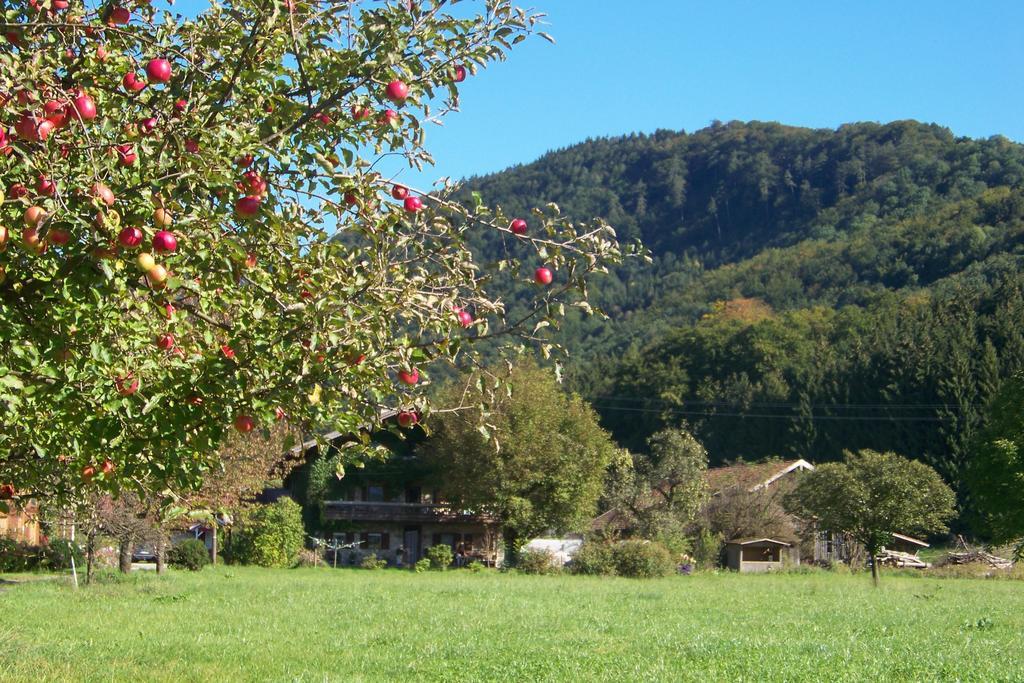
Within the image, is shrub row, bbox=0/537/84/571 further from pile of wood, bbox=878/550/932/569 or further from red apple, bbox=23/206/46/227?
pile of wood, bbox=878/550/932/569

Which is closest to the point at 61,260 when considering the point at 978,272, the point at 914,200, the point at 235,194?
the point at 235,194

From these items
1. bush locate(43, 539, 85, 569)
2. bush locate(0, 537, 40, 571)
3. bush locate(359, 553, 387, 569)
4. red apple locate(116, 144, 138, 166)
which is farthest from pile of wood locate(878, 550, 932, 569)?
red apple locate(116, 144, 138, 166)

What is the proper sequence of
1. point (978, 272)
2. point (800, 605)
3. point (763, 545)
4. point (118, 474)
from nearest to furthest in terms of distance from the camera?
1. point (118, 474)
2. point (800, 605)
3. point (763, 545)
4. point (978, 272)

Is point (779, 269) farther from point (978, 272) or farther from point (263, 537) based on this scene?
point (263, 537)

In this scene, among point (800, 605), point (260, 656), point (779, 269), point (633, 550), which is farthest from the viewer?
point (779, 269)

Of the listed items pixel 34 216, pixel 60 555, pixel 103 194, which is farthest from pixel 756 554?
pixel 34 216

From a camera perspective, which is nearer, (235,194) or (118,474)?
(235,194)

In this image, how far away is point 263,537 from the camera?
40.8m

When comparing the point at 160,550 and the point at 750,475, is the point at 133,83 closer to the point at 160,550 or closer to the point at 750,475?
the point at 160,550

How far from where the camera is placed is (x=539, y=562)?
41.9 m

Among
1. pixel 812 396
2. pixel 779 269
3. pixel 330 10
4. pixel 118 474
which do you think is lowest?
pixel 118 474

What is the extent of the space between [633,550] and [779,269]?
94311 millimetres

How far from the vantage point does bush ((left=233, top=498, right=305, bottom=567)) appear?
40781 millimetres

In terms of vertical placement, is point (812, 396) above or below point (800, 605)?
above
